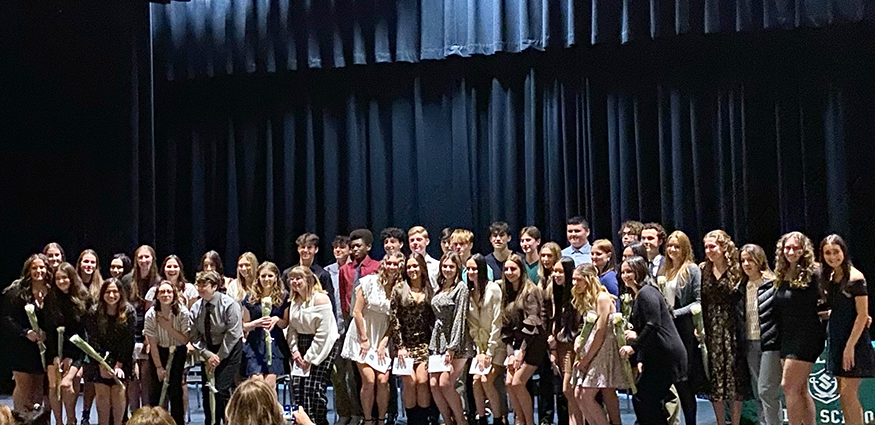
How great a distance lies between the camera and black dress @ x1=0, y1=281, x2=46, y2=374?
23.4 ft

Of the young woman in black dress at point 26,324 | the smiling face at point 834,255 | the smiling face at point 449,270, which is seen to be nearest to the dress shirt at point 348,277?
the smiling face at point 449,270

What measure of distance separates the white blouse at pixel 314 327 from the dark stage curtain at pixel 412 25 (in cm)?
327

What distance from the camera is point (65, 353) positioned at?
7.11 m

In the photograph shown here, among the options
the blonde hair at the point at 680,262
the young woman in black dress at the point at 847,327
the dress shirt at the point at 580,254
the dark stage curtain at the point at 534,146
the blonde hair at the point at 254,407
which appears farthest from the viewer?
the dark stage curtain at the point at 534,146

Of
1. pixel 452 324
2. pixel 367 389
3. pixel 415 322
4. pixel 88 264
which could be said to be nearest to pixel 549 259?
pixel 452 324

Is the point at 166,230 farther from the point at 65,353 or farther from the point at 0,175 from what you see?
the point at 65,353

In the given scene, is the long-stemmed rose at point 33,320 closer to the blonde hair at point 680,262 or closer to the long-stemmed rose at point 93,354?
the long-stemmed rose at point 93,354

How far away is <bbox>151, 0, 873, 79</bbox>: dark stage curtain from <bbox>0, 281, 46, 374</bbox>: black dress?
148 inches

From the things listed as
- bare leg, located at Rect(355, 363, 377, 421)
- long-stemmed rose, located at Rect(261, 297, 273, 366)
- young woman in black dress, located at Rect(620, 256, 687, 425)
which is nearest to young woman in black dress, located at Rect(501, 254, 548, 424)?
young woman in black dress, located at Rect(620, 256, 687, 425)

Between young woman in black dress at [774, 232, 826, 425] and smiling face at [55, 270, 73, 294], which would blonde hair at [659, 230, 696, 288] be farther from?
smiling face at [55, 270, 73, 294]

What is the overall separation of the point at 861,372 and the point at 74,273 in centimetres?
503

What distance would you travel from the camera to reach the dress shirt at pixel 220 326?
22.9 ft

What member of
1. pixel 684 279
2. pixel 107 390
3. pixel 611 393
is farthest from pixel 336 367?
pixel 684 279

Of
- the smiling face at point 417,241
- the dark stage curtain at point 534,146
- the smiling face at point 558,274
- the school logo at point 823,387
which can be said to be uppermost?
the dark stage curtain at point 534,146
